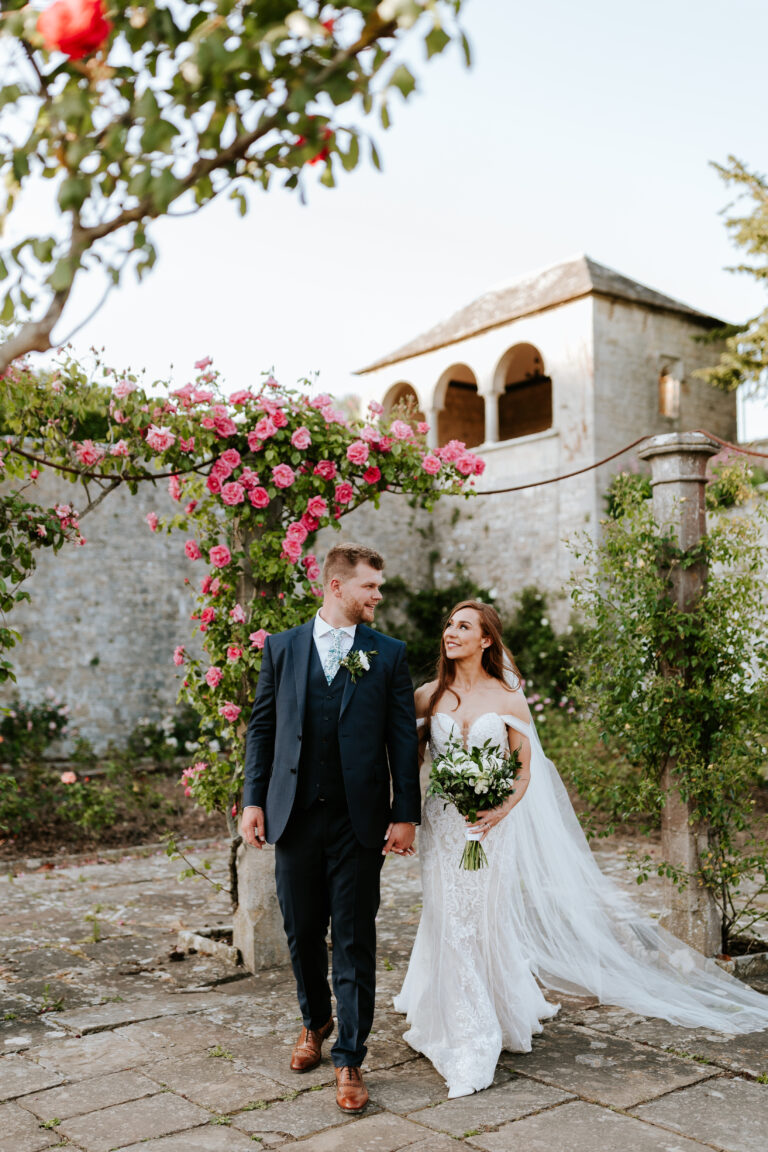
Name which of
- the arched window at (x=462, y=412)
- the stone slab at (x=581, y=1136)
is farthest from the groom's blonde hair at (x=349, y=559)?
the arched window at (x=462, y=412)

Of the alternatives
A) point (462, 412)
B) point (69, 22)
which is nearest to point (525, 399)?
point (462, 412)

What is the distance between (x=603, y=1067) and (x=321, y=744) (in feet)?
5.51

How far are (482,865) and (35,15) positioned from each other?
3.32 meters

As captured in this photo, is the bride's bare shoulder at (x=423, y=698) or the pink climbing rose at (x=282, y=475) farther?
A: the pink climbing rose at (x=282, y=475)

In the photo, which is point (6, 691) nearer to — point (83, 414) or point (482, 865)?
point (83, 414)

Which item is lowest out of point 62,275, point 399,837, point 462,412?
point 399,837

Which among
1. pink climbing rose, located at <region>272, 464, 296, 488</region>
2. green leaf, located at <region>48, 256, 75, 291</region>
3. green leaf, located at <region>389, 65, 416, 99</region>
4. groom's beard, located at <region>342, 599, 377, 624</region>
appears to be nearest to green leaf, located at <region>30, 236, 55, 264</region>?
green leaf, located at <region>48, 256, 75, 291</region>

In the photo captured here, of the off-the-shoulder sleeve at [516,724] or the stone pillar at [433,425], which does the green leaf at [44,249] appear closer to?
the off-the-shoulder sleeve at [516,724]

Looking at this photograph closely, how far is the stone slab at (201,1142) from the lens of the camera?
322cm

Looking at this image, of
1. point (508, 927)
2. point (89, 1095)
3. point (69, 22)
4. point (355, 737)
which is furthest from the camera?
point (508, 927)

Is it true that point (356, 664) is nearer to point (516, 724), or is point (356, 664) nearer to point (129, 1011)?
point (516, 724)

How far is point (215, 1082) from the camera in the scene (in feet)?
12.4

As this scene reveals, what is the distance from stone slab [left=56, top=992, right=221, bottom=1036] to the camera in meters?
4.45

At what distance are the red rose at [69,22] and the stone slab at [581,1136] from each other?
3.25m
